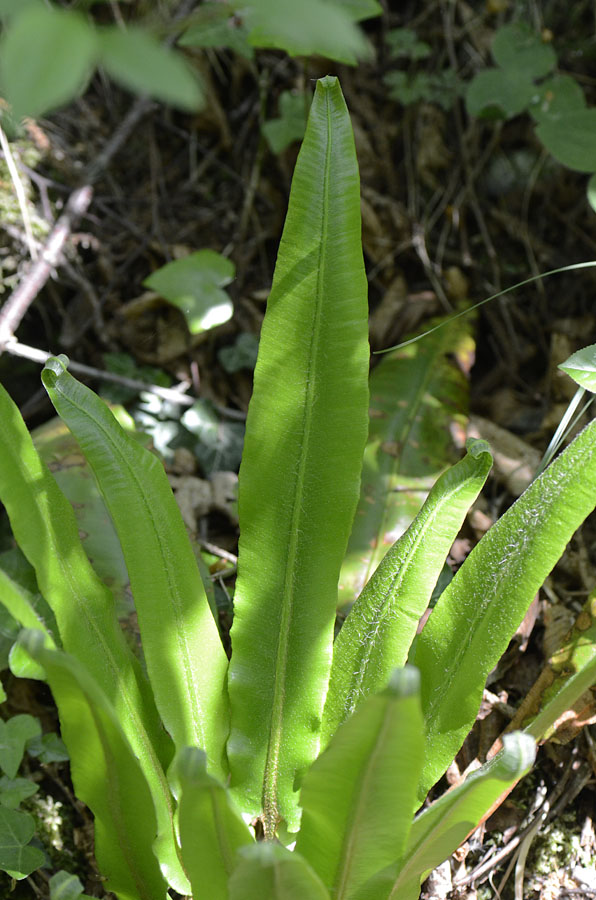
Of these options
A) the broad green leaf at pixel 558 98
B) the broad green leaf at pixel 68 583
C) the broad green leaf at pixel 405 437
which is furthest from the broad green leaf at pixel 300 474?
the broad green leaf at pixel 558 98

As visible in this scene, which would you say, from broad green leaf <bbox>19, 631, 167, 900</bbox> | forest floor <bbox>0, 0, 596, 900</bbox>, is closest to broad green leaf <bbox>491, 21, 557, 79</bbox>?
forest floor <bbox>0, 0, 596, 900</bbox>

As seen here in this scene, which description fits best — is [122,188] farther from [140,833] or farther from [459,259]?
[140,833]

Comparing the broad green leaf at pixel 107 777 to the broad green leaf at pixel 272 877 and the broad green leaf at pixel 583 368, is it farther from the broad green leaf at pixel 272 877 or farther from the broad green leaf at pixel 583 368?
the broad green leaf at pixel 583 368

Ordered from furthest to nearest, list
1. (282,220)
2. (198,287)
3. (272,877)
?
(282,220), (198,287), (272,877)

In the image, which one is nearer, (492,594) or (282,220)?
(492,594)

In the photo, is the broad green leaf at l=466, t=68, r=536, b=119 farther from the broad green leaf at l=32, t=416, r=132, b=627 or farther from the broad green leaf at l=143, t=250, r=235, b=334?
the broad green leaf at l=32, t=416, r=132, b=627

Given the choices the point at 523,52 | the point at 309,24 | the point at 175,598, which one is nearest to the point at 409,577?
the point at 175,598

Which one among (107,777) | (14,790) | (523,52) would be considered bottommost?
(14,790)

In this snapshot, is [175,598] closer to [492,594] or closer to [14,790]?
[14,790]
